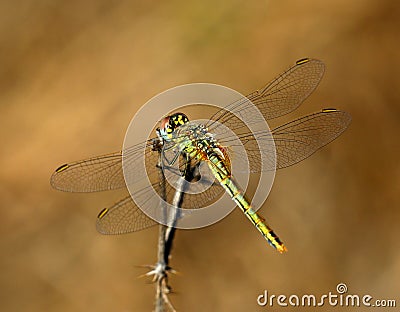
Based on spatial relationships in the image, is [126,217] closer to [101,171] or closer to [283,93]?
[101,171]

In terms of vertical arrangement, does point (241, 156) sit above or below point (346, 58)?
below

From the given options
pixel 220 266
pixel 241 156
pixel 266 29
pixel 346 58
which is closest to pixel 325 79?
pixel 346 58

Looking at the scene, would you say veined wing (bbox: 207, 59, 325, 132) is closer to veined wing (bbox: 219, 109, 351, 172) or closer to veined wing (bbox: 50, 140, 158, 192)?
veined wing (bbox: 219, 109, 351, 172)

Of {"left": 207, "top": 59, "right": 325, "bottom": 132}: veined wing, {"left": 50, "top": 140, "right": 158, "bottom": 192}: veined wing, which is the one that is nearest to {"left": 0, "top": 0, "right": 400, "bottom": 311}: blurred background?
{"left": 207, "top": 59, "right": 325, "bottom": 132}: veined wing

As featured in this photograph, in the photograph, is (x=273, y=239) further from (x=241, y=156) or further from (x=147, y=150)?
(x=147, y=150)

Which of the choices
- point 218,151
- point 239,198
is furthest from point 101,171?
point 239,198

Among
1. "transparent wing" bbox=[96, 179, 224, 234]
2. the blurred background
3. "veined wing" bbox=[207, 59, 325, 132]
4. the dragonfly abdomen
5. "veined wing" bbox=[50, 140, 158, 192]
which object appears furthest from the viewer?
the blurred background

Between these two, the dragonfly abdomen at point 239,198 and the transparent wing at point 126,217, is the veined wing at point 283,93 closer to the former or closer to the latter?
the dragonfly abdomen at point 239,198

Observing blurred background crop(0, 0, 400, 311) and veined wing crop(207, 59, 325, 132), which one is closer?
veined wing crop(207, 59, 325, 132)
